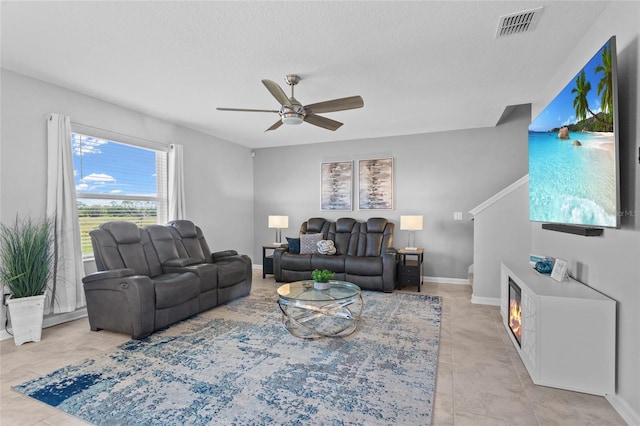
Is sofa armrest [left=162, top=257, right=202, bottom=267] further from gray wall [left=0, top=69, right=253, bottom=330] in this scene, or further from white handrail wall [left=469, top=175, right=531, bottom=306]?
white handrail wall [left=469, top=175, right=531, bottom=306]

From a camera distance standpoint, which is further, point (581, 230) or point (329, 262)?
point (329, 262)

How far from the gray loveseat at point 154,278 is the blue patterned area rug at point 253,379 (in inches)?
10.4

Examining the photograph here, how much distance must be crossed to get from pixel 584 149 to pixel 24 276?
487 centimetres

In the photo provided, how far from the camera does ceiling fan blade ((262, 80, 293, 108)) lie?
2651 millimetres

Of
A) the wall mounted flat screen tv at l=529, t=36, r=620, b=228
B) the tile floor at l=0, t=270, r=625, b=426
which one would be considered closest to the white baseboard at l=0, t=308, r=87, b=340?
the tile floor at l=0, t=270, r=625, b=426

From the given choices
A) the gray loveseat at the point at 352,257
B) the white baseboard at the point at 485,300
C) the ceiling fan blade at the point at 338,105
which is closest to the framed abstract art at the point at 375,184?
the gray loveseat at the point at 352,257

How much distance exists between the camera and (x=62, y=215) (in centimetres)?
353

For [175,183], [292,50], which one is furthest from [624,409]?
[175,183]

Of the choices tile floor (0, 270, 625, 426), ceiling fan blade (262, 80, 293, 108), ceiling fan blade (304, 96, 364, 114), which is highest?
ceiling fan blade (262, 80, 293, 108)

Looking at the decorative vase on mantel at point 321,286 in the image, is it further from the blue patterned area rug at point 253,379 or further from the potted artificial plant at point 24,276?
the potted artificial plant at point 24,276

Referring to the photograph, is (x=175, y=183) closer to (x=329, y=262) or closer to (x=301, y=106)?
(x=329, y=262)

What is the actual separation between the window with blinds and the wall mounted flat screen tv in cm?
499

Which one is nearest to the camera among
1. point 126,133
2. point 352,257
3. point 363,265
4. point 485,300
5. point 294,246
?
point 485,300

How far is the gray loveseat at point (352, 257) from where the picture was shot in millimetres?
4820
